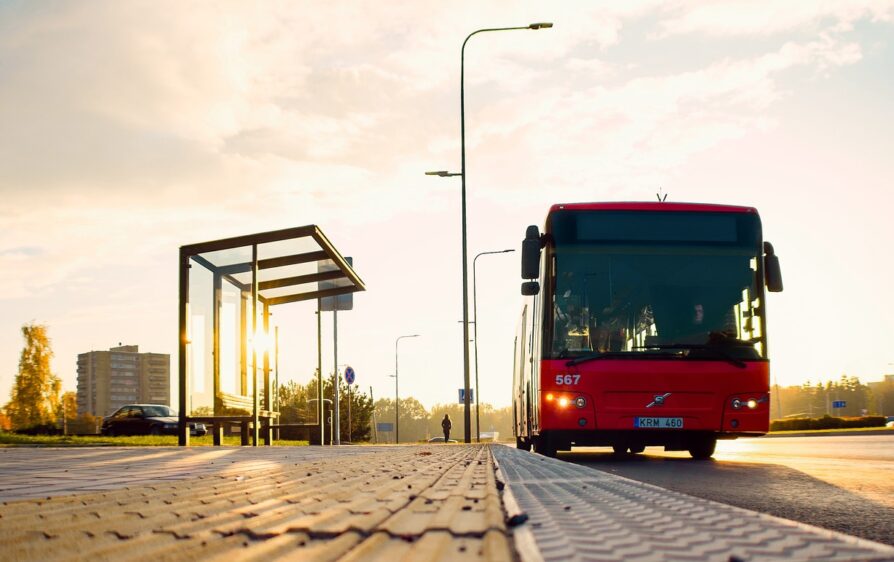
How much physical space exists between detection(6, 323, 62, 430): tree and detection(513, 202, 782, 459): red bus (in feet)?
217

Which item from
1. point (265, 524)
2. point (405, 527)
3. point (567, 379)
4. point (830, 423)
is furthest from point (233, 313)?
point (830, 423)

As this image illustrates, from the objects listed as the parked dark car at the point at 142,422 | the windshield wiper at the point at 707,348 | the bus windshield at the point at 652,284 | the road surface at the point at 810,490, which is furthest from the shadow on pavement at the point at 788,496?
the parked dark car at the point at 142,422

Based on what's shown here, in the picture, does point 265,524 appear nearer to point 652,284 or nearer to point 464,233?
point 652,284

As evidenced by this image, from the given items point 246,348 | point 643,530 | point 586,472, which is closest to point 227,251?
point 246,348

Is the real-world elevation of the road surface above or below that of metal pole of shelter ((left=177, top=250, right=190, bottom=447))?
below

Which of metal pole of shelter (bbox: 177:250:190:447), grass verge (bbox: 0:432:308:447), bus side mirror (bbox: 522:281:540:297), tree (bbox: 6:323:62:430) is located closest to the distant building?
tree (bbox: 6:323:62:430)

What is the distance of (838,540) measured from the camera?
A: 164 cm

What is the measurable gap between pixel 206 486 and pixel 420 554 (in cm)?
212

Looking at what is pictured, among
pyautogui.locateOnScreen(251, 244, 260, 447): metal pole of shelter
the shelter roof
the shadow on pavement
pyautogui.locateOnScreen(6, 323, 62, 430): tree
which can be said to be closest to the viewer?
the shadow on pavement

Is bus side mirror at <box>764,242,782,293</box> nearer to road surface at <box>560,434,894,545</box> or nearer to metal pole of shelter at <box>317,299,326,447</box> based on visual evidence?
road surface at <box>560,434,894,545</box>

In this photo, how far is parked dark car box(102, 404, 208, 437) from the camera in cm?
3947

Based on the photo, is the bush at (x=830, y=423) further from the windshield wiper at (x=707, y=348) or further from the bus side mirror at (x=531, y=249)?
the bus side mirror at (x=531, y=249)

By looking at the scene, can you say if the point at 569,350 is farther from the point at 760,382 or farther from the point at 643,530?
the point at 643,530

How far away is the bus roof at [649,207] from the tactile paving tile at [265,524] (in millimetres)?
9889
